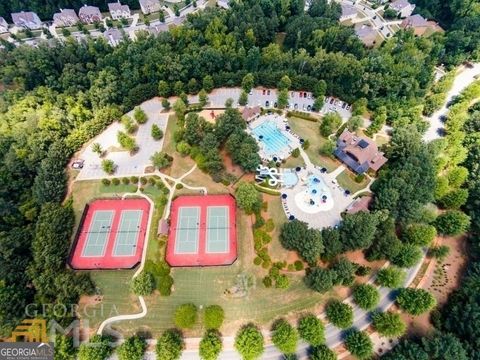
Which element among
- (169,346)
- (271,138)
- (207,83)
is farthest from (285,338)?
(207,83)

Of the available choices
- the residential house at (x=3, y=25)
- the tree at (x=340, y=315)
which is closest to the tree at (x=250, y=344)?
the tree at (x=340, y=315)

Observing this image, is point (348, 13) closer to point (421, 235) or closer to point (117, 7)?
point (117, 7)

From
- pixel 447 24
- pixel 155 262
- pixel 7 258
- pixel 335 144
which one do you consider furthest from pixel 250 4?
pixel 7 258

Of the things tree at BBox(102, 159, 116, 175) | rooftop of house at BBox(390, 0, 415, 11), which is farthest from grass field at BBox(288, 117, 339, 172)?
rooftop of house at BBox(390, 0, 415, 11)

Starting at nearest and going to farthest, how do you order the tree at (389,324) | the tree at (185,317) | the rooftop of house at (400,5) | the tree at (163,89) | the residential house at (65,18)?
the tree at (389,324), the tree at (185,317), the tree at (163,89), the residential house at (65,18), the rooftop of house at (400,5)

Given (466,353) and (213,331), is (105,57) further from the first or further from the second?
(466,353)

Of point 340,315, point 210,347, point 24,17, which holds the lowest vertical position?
point 210,347

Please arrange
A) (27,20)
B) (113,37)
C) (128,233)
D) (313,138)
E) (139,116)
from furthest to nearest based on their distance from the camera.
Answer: (27,20)
(113,37)
(139,116)
(313,138)
(128,233)

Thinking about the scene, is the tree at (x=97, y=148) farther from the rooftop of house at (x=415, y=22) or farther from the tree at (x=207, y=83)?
the rooftop of house at (x=415, y=22)
